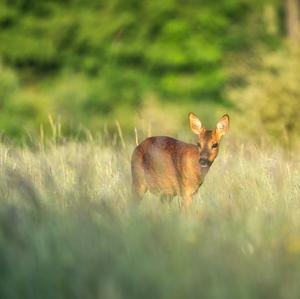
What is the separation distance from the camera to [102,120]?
2320 cm

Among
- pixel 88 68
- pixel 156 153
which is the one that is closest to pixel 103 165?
pixel 156 153

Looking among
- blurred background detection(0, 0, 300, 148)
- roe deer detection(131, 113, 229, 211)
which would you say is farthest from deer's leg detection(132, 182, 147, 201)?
blurred background detection(0, 0, 300, 148)

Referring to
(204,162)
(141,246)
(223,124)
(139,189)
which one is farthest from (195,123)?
(141,246)

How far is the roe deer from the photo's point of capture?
7.44m

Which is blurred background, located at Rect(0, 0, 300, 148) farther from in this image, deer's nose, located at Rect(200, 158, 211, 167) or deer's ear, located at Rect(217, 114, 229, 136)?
deer's nose, located at Rect(200, 158, 211, 167)

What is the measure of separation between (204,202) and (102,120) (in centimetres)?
1667

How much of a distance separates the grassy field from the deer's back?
92 centimetres

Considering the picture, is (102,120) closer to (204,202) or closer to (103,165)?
(103,165)

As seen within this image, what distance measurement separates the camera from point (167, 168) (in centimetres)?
756

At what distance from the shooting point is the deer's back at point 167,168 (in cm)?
749

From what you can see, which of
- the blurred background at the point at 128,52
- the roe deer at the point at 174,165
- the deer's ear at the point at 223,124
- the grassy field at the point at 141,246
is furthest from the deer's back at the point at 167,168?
the blurred background at the point at 128,52

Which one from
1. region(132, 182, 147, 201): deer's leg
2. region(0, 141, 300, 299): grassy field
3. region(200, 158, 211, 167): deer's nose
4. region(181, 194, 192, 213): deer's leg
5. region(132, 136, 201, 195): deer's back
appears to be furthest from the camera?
region(132, 136, 201, 195): deer's back

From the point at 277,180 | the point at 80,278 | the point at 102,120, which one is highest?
the point at 102,120

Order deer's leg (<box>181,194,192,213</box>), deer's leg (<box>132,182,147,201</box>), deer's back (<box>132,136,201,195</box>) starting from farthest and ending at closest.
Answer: deer's back (<box>132,136,201,195</box>)
deer's leg (<box>132,182,147,201</box>)
deer's leg (<box>181,194,192,213</box>)
